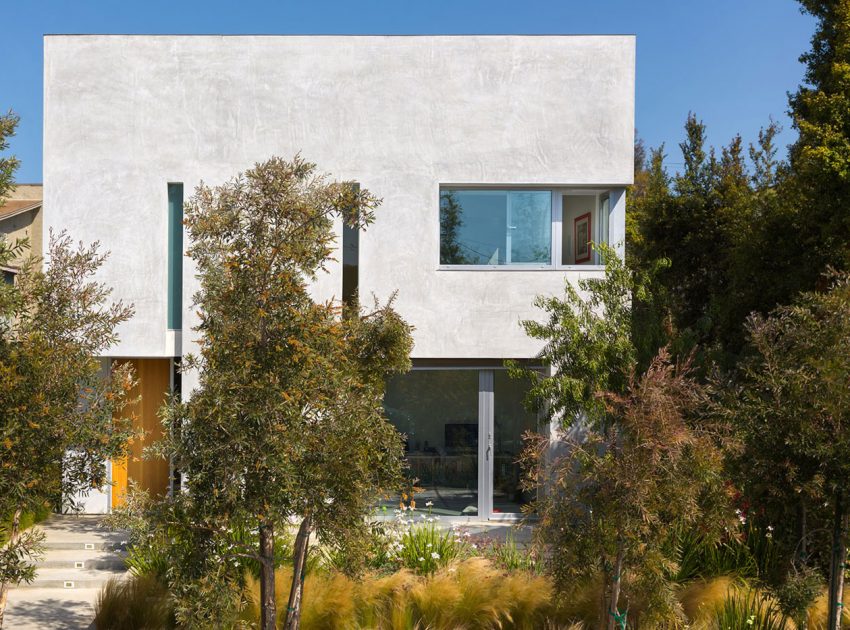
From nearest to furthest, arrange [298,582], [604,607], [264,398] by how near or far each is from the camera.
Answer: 1. [264,398]
2. [298,582]
3. [604,607]

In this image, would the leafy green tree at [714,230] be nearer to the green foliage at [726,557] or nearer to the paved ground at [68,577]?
the green foliage at [726,557]

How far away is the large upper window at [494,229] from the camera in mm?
12133

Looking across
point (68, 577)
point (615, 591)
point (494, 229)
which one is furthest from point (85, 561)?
point (494, 229)

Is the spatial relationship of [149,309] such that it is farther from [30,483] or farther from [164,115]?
[30,483]

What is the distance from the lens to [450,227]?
1220 centimetres

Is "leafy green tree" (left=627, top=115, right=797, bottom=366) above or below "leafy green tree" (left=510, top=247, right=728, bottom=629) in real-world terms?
above

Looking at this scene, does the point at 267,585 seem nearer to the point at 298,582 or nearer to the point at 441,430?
the point at 298,582

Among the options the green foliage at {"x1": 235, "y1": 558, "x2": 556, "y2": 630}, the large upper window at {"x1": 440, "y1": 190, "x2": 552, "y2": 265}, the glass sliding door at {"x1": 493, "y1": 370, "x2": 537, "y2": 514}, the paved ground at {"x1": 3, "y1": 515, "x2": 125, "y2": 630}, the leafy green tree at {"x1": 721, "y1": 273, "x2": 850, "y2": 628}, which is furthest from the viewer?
the glass sliding door at {"x1": 493, "y1": 370, "x2": 537, "y2": 514}

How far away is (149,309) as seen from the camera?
1202 centimetres

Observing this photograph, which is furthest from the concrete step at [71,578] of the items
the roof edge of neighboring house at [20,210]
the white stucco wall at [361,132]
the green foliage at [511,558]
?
the roof edge of neighboring house at [20,210]

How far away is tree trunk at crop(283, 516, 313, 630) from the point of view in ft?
22.0

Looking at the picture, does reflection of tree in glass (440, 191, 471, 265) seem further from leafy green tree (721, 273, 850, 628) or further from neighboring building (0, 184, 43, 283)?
neighboring building (0, 184, 43, 283)

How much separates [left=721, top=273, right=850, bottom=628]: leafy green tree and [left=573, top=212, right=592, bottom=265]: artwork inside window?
555cm

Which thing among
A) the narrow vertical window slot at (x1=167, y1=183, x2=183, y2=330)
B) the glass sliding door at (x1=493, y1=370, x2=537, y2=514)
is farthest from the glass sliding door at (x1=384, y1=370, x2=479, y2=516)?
the narrow vertical window slot at (x1=167, y1=183, x2=183, y2=330)
